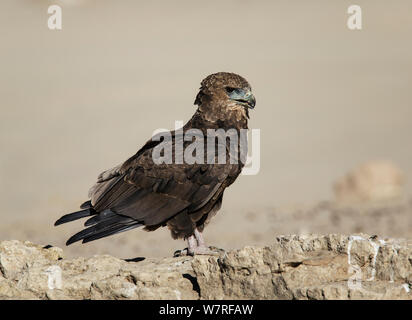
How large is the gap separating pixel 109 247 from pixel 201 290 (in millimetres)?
6672

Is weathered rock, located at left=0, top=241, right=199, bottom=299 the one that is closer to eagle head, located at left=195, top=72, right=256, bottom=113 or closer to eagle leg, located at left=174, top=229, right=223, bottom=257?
eagle leg, located at left=174, top=229, right=223, bottom=257

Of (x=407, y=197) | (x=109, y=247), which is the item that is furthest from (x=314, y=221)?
(x=109, y=247)

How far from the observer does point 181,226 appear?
8.00m

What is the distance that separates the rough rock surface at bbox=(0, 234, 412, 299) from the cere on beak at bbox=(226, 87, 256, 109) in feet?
7.35

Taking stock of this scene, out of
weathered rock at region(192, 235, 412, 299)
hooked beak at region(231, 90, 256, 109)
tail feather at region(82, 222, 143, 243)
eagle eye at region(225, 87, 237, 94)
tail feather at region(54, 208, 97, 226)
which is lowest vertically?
weathered rock at region(192, 235, 412, 299)

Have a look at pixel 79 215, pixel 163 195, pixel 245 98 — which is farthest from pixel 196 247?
pixel 245 98

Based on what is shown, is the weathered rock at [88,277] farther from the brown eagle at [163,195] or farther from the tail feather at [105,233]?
the brown eagle at [163,195]

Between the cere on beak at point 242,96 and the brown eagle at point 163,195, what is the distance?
282 millimetres

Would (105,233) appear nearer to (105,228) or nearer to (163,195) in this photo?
(105,228)

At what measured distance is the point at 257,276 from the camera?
5984 millimetres

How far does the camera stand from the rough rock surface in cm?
575

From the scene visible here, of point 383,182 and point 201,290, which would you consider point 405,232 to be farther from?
point 201,290

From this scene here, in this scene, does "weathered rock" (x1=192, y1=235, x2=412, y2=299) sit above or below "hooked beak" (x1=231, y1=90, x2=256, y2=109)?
below

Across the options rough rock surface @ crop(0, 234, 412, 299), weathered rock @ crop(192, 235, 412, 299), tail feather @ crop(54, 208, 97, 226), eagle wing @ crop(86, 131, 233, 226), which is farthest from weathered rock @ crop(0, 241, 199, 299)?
tail feather @ crop(54, 208, 97, 226)
